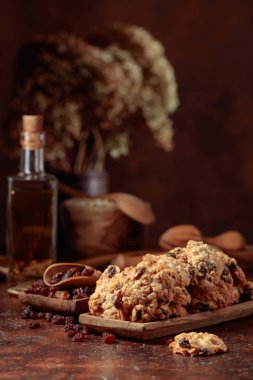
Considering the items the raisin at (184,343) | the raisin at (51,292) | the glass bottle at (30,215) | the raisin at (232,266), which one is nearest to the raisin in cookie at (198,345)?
the raisin at (184,343)

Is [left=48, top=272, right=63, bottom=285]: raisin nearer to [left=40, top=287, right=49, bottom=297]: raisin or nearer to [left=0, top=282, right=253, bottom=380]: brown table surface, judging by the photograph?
[left=40, top=287, right=49, bottom=297]: raisin

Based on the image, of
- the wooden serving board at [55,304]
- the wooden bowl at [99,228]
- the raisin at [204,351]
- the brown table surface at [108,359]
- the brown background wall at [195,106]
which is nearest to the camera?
the brown table surface at [108,359]

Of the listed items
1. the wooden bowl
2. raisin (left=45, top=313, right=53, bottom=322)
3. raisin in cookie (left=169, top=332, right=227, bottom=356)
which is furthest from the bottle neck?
raisin in cookie (left=169, top=332, right=227, bottom=356)

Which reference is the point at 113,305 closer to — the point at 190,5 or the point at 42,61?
the point at 42,61

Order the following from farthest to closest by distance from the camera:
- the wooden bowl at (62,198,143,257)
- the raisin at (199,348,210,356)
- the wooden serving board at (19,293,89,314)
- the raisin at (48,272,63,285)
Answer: the wooden bowl at (62,198,143,257) → the raisin at (48,272,63,285) → the wooden serving board at (19,293,89,314) → the raisin at (199,348,210,356)

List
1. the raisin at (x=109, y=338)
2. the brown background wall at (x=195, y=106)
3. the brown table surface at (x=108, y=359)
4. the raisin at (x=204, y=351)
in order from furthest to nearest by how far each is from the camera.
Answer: the brown background wall at (x=195, y=106)
the raisin at (x=109, y=338)
the raisin at (x=204, y=351)
the brown table surface at (x=108, y=359)

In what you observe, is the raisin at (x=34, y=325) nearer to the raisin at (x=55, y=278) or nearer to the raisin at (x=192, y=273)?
the raisin at (x=55, y=278)
